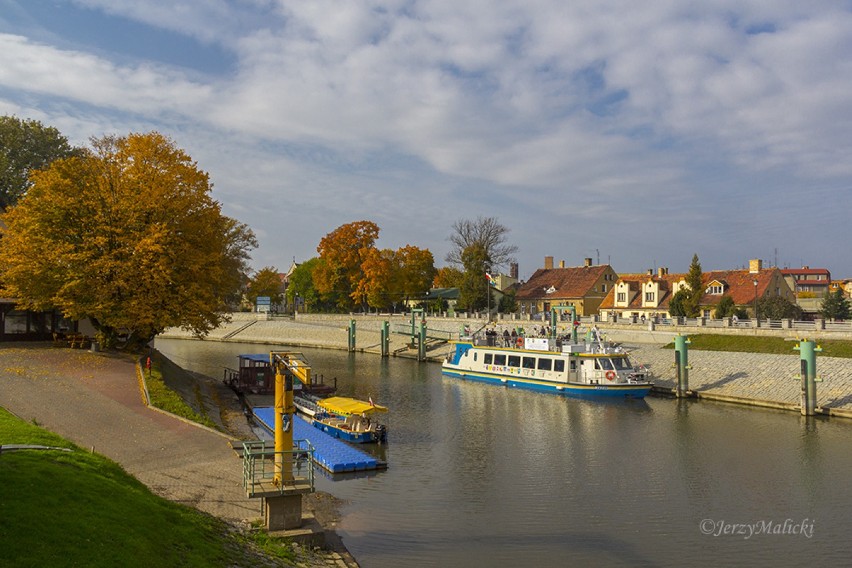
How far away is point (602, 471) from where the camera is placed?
26.7m

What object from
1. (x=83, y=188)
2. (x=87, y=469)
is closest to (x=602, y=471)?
(x=87, y=469)

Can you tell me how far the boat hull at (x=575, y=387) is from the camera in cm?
4400

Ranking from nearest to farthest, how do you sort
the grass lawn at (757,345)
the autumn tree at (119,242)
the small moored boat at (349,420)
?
the small moored boat at (349,420), the autumn tree at (119,242), the grass lawn at (757,345)

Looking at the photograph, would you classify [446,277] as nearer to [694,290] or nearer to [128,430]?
[694,290]

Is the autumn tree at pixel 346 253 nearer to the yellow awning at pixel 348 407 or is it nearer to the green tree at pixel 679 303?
the green tree at pixel 679 303

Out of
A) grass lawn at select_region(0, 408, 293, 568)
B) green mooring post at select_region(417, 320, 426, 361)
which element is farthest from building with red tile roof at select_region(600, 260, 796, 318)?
grass lawn at select_region(0, 408, 293, 568)

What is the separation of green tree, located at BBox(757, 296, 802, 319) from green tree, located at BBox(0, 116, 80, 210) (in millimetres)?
75099

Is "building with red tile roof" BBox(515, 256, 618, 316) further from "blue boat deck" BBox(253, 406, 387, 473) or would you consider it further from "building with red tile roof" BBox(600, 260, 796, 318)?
"blue boat deck" BBox(253, 406, 387, 473)

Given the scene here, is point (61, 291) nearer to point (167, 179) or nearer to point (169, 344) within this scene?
point (167, 179)

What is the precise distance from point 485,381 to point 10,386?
3479 cm

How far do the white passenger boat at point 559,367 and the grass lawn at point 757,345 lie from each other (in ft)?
21.8

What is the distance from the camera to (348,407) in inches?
1314

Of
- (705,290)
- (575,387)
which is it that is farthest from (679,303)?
(575,387)

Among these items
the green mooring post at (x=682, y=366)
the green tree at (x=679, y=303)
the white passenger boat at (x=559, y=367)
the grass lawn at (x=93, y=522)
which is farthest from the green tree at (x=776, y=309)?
the grass lawn at (x=93, y=522)
